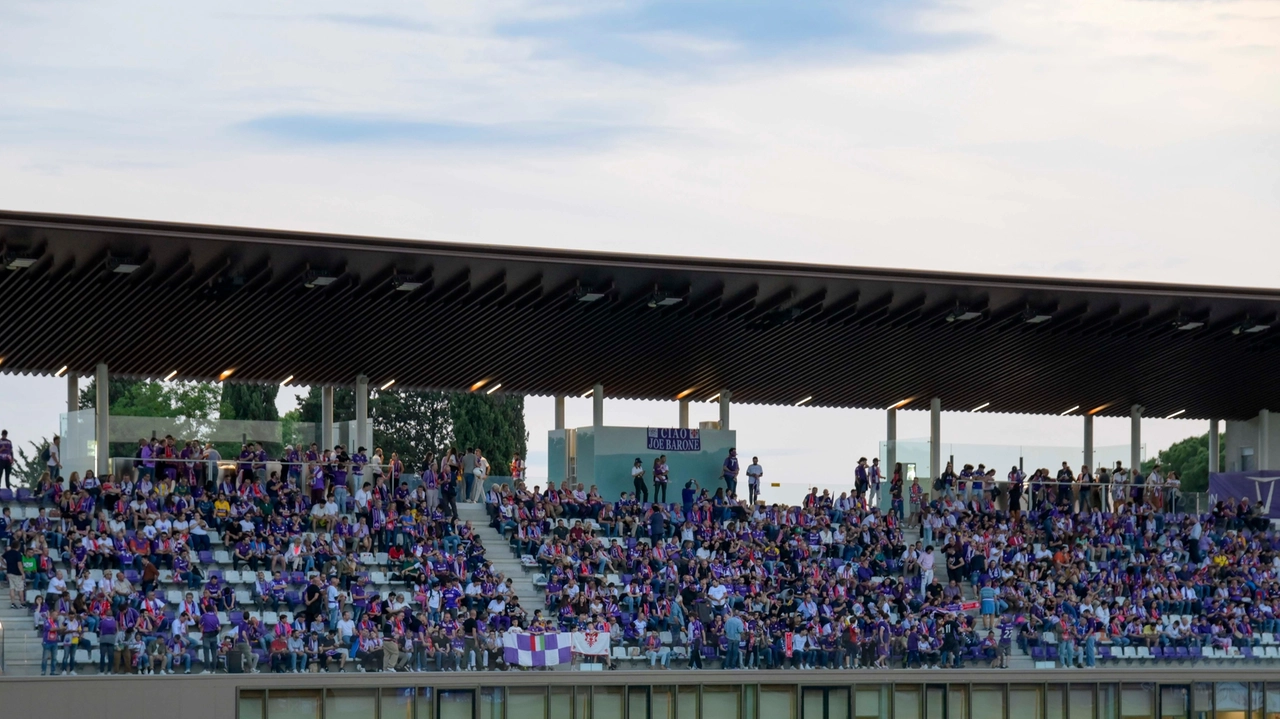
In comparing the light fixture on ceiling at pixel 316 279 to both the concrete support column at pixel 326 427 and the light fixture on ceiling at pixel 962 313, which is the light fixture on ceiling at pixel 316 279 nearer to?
the concrete support column at pixel 326 427

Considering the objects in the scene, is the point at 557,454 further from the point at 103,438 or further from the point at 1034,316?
the point at 1034,316

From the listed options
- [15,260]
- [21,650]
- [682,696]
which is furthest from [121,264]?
[682,696]

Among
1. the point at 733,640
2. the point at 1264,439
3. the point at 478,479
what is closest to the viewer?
the point at 733,640

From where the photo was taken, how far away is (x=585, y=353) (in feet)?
131

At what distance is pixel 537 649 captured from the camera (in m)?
30.6

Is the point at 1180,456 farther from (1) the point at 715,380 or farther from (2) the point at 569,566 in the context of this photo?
(2) the point at 569,566

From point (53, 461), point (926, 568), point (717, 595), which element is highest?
point (53, 461)

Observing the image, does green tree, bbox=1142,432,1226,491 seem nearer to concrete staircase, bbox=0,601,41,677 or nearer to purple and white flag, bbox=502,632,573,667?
purple and white flag, bbox=502,632,573,667

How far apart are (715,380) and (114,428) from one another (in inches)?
560

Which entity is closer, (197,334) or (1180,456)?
(197,334)

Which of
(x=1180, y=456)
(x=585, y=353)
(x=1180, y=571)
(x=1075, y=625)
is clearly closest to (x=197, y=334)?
(x=585, y=353)

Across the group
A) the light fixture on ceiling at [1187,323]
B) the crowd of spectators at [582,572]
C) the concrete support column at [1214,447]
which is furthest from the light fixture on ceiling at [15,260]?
the concrete support column at [1214,447]

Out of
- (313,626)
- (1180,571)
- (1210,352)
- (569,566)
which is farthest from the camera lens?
(1210,352)

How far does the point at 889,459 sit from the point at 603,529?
9579mm
